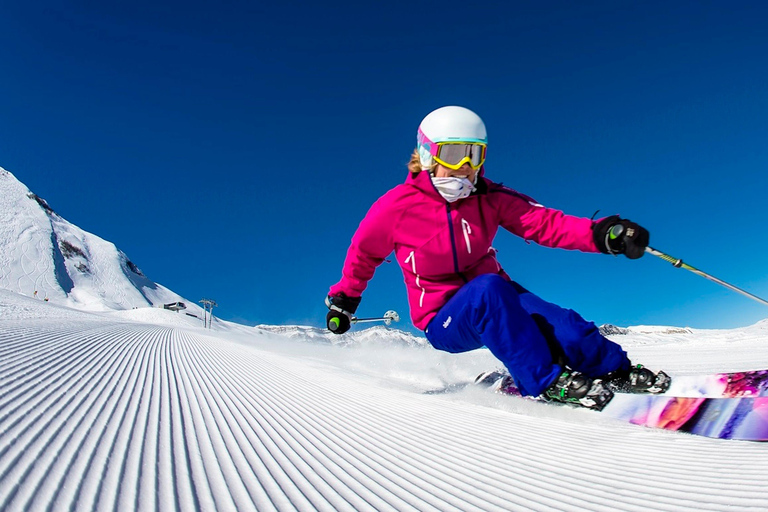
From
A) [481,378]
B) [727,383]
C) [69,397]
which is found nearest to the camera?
[69,397]

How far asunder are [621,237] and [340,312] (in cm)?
226

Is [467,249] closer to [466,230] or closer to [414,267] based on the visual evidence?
[466,230]

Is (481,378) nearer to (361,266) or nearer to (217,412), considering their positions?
(361,266)

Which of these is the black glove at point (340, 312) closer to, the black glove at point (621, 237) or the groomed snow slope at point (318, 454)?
the groomed snow slope at point (318, 454)

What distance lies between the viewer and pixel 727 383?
222 cm

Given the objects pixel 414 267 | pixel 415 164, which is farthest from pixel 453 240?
pixel 415 164

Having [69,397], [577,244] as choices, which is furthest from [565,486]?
[577,244]

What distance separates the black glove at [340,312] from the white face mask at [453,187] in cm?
122

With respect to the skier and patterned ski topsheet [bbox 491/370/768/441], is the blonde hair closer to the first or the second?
the skier

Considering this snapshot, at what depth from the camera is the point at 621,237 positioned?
117 inches

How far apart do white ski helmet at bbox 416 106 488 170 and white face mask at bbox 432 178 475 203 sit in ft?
0.90

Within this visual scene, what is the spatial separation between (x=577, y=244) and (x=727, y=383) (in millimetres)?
→ 1289

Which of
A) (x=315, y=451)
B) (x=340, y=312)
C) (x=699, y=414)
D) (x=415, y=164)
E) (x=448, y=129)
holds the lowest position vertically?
(x=315, y=451)

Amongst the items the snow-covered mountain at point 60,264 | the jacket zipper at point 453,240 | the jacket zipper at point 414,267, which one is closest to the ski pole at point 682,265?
the jacket zipper at point 453,240
